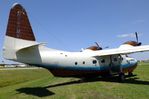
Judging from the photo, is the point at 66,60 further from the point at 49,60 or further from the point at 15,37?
the point at 15,37

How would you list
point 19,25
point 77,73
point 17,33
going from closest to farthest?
point 17,33, point 19,25, point 77,73

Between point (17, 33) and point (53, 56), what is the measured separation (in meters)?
4.38

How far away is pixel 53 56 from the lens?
2481 centimetres

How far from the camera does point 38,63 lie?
23.8 m

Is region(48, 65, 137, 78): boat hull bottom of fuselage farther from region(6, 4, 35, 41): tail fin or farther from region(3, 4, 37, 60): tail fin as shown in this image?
region(6, 4, 35, 41): tail fin

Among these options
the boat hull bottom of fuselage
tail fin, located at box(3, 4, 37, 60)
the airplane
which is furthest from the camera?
the boat hull bottom of fuselage

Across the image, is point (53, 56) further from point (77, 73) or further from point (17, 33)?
point (17, 33)

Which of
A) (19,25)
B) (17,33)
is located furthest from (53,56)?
(19,25)

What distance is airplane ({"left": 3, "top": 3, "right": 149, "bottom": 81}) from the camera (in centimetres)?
2259

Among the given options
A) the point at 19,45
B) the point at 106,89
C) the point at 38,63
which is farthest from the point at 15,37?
the point at 106,89

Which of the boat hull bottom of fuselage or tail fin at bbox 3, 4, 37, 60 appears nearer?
tail fin at bbox 3, 4, 37, 60

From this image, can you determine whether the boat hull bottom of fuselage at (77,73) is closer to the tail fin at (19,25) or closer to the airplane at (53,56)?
the airplane at (53,56)

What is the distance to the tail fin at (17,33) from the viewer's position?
22328 mm

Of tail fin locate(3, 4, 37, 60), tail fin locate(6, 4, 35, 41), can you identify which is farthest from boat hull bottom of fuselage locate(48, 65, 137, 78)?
tail fin locate(6, 4, 35, 41)
